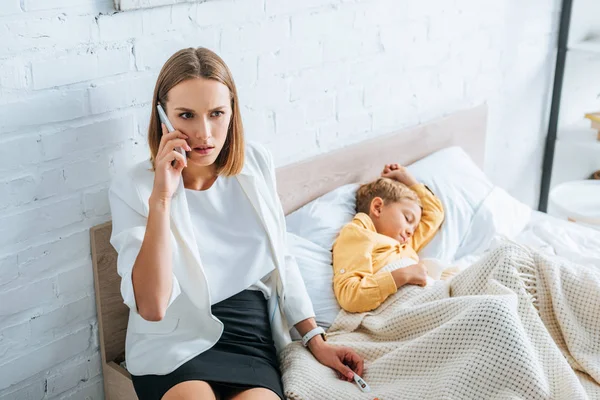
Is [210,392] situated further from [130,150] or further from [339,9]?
[339,9]

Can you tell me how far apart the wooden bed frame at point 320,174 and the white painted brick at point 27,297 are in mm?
107

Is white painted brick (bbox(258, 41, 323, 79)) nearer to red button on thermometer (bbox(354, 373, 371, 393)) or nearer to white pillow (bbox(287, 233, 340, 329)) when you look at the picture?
white pillow (bbox(287, 233, 340, 329))

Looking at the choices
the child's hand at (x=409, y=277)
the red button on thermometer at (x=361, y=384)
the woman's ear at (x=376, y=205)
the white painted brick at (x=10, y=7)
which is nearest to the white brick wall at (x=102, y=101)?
the white painted brick at (x=10, y=7)

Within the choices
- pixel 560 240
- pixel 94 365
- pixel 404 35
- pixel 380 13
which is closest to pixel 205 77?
pixel 94 365

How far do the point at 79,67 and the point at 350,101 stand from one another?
0.88 m

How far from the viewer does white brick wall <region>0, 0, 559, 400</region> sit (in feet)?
5.00

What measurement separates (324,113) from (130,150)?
0.64 metres

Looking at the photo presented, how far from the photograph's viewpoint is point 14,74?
1.48 meters

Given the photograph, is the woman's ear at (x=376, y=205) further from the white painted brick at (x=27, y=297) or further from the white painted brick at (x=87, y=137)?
the white painted brick at (x=27, y=297)

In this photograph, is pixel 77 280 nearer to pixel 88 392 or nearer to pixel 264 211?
pixel 88 392

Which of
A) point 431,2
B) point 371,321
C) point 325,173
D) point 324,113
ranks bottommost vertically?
point 371,321

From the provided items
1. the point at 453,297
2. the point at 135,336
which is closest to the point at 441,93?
the point at 453,297

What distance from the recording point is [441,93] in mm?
2527

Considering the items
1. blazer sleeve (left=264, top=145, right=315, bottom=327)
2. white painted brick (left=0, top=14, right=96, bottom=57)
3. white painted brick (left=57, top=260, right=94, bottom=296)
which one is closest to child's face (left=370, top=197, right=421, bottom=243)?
blazer sleeve (left=264, top=145, right=315, bottom=327)
